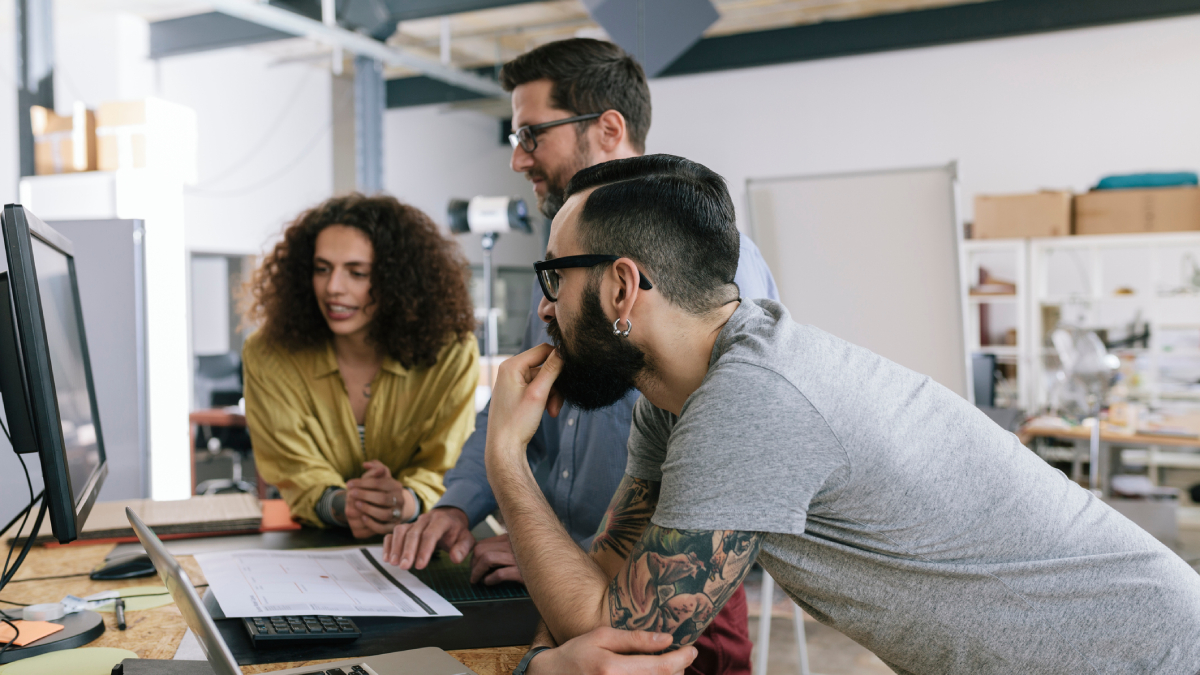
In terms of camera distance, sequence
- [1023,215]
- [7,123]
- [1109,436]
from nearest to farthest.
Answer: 1. [1109,436]
2. [1023,215]
3. [7,123]

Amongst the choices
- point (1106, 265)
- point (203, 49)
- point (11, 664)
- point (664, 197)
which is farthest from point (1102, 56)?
point (11, 664)

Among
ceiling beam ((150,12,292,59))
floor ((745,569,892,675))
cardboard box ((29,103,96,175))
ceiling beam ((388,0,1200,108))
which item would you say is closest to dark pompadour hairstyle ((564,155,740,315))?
floor ((745,569,892,675))

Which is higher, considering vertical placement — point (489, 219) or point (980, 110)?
point (980, 110)

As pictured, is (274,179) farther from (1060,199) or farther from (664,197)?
(664,197)

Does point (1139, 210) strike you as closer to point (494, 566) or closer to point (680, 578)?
point (494, 566)

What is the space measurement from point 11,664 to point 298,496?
0.73 m

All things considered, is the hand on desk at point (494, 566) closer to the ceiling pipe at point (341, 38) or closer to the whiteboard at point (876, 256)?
the whiteboard at point (876, 256)

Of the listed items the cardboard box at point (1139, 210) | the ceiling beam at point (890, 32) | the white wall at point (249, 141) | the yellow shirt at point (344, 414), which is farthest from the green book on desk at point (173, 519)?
the ceiling beam at point (890, 32)

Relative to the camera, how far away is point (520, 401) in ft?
3.79

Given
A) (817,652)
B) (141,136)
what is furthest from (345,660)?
(141,136)

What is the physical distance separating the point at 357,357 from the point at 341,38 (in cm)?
414

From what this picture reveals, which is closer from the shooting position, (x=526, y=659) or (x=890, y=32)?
(x=526, y=659)

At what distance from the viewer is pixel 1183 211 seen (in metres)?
5.52

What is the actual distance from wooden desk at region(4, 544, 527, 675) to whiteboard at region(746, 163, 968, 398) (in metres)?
1.59
